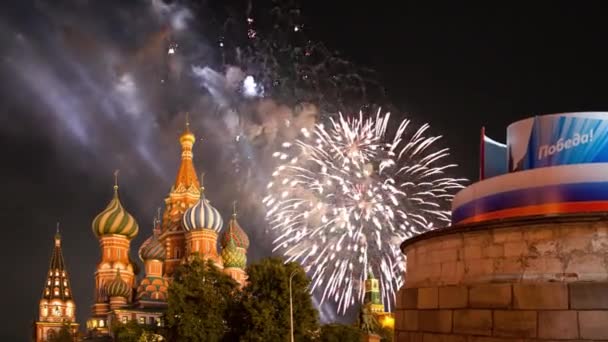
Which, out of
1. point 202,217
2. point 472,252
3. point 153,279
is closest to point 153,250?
point 153,279

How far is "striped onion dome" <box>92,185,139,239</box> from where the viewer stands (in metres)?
58.0

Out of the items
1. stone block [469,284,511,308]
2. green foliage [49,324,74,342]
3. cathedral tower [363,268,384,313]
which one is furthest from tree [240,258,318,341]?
cathedral tower [363,268,384,313]

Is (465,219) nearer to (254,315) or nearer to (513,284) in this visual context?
(513,284)

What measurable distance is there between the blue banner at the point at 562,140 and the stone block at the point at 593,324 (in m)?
2.87

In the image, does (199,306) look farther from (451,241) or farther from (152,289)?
(152,289)

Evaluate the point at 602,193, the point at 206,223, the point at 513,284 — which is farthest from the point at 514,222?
the point at 206,223

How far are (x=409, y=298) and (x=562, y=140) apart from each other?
445cm

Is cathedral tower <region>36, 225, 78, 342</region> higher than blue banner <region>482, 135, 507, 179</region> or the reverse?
the reverse

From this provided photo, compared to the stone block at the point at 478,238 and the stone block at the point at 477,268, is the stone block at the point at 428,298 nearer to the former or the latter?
the stone block at the point at 477,268

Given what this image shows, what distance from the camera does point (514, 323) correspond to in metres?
9.64

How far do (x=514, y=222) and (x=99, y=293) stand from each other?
5265 centimetres

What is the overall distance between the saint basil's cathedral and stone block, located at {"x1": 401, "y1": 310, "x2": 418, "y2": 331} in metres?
39.9

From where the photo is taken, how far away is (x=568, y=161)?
34.9ft

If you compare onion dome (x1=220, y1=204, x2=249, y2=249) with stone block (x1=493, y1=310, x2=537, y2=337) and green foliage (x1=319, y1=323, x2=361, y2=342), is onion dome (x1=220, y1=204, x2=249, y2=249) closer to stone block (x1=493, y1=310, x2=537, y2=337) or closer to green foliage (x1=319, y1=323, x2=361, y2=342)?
green foliage (x1=319, y1=323, x2=361, y2=342)
